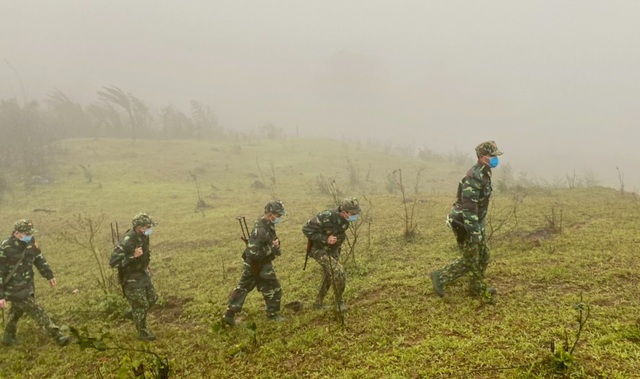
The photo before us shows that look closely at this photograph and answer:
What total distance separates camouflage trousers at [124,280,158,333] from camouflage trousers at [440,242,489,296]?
4786 millimetres

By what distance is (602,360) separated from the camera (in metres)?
3.83

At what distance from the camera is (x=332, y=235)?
5781 millimetres

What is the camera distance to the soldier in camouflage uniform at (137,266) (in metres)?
5.64

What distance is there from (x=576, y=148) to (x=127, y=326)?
6967 cm

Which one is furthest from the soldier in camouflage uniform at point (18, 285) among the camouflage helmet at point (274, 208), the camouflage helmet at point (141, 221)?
the camouflage helmet at point (274, 208)

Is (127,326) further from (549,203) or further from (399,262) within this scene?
(549,203)

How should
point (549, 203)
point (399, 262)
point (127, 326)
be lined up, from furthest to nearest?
point (549, 203) → point (399, 262) → point (127, 326)

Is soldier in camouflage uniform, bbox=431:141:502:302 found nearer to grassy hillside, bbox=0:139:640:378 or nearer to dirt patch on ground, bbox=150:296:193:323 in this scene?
grassy hillside, bbox=0:139:640:378

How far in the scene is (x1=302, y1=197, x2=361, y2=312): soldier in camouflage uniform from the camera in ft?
18.5

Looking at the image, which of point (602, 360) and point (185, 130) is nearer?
point (602, 360)

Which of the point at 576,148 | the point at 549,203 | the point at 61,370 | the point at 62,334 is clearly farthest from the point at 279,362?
the point at 576,148

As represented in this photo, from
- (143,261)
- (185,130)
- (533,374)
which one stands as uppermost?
(185,130)

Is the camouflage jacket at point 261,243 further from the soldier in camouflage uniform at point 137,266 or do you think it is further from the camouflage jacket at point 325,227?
the soldier in camouflage uniform at point 137,266

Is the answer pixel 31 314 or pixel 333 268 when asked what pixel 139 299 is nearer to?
pixel 31 314
